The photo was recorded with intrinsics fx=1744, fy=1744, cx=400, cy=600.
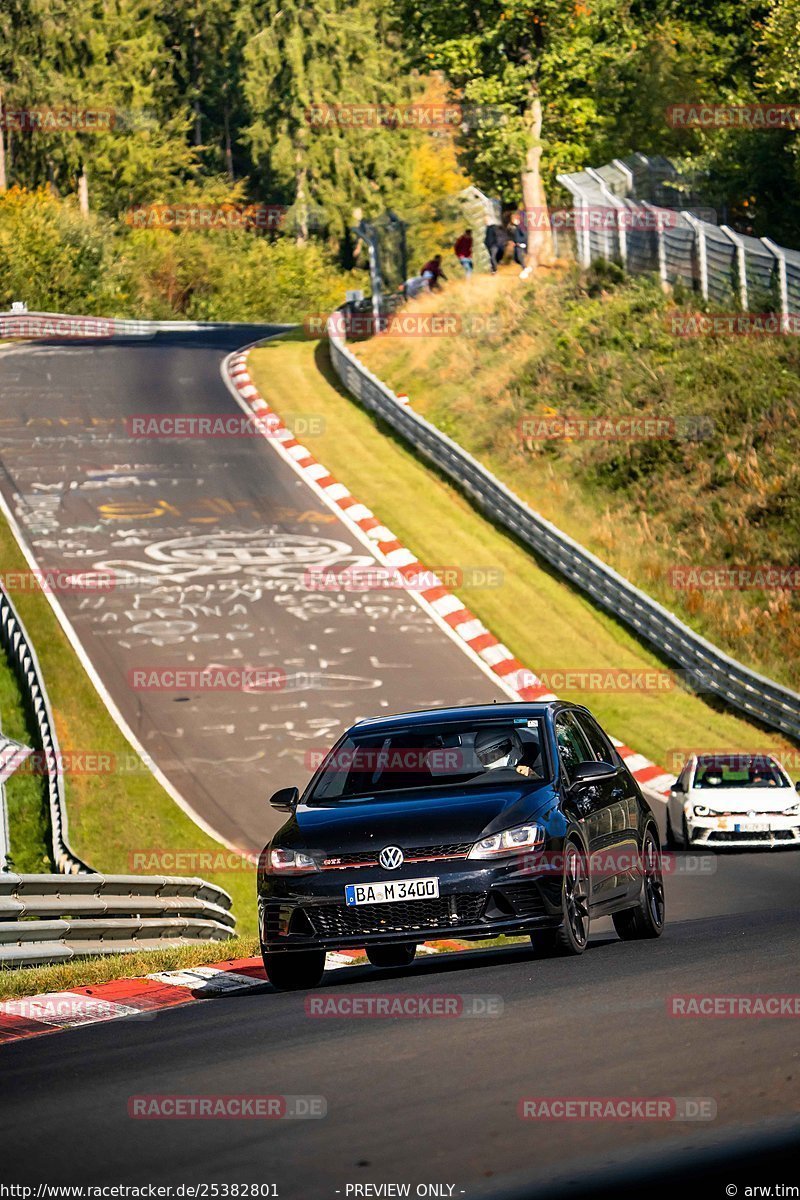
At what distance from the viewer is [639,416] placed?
1506 inches

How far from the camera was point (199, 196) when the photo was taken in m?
95.0

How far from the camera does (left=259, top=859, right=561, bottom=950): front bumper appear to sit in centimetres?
977

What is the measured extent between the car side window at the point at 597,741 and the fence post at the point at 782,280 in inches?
1109

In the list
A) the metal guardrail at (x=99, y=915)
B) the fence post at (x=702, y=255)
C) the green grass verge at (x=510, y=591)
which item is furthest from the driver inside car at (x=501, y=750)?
the fence post at (x=702, y=255)

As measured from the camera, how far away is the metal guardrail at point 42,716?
2014 centimetres

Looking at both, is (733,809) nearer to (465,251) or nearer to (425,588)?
(425,588)

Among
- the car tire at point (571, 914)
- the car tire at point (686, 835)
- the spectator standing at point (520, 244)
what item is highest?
the car tire at point (571, 914)

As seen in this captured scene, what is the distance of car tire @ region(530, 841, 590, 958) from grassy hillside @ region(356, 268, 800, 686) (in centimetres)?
1887

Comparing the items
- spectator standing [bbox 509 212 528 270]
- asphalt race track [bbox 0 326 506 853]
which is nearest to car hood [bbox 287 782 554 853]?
asphalt race track [bbox 0 326 506 853]

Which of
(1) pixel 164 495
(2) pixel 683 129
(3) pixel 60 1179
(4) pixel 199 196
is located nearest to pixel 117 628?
(1) pixel 164 495

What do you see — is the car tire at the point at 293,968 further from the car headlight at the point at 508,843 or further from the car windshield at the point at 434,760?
the car headlight at the point at 508,843

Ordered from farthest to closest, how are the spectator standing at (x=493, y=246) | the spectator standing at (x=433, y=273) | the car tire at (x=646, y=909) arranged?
the spectator standing at (x=493, y=246) → the spectator standing at (x=433, y=273) → the car tire at (x=646, y=909)

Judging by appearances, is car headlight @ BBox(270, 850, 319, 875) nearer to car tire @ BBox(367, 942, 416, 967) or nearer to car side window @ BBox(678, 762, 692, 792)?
car tire @ BBox(367, 942, 416, 967)

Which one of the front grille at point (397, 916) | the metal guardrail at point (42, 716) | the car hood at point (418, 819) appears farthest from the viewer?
the metal guardrail at point (42, 716)
